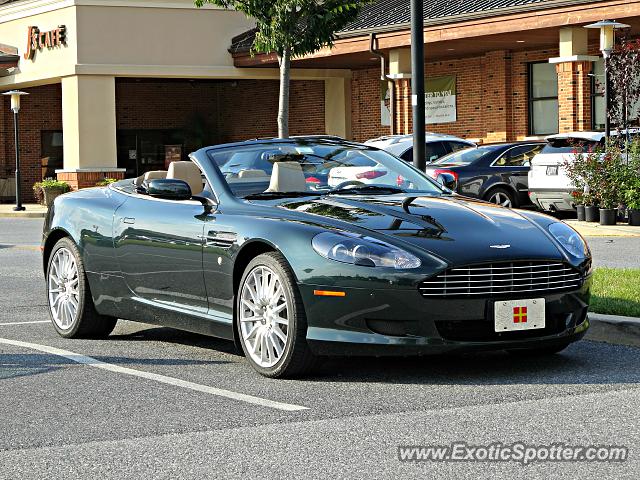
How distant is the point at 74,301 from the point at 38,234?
15252 millimetres

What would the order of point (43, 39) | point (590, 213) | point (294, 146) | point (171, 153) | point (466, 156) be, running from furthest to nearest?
1. point (171, 153)
2. point (43, 39)
3. point (466, 156)
4. point (590, 213)
5. point (294, 146)

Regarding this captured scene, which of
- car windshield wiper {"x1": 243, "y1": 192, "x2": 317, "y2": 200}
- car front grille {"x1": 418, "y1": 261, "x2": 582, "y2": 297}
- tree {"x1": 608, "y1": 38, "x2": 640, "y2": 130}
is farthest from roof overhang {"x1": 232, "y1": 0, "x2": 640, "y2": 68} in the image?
car front grille {"x1": 418, "y1": 261, "x2": 582, "y2": 297}

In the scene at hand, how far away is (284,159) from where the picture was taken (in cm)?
838

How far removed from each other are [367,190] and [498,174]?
15191mm

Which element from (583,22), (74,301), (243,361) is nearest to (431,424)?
(243,361)

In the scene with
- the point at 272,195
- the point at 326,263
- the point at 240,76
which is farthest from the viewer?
the point at 240,76

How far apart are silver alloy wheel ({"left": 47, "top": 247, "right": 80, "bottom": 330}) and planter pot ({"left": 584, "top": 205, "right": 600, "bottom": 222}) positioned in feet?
43.3

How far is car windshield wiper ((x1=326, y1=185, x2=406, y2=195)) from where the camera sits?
8.13 meters

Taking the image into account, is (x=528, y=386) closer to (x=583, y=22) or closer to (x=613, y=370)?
(x=613, y=370)

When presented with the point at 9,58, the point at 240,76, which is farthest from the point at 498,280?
the point at 9,58

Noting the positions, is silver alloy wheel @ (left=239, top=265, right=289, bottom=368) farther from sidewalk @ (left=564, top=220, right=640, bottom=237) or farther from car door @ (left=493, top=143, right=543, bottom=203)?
car door @ (left=493, top=143, right=543, bottom=203)

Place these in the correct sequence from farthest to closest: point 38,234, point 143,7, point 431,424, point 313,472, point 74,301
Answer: point 143,7
point 38,234
point 74,301
point 431,424
point 313,472

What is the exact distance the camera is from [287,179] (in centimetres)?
823

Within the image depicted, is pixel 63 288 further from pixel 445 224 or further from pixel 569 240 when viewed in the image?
pixel 569 240
